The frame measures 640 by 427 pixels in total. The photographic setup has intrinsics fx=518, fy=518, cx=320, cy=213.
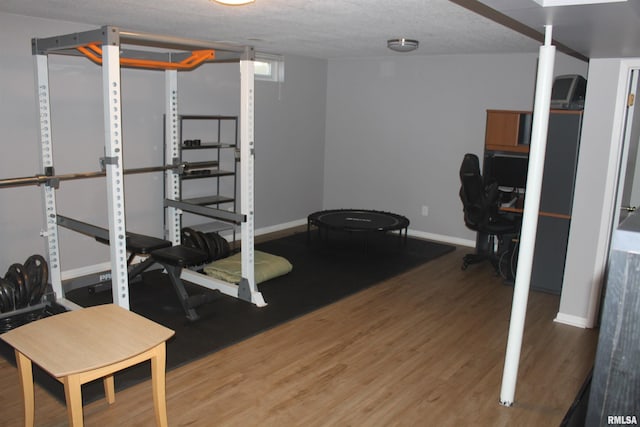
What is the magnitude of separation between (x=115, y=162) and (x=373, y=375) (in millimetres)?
2001

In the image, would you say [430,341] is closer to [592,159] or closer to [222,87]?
[592,159]

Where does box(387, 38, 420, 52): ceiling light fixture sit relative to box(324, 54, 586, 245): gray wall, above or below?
above

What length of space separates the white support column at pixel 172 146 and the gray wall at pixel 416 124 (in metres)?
2.74

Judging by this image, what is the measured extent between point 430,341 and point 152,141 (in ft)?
10.7

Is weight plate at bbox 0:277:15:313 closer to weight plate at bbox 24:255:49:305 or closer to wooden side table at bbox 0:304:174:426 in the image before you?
weight plate at bbox 24:255:49:305

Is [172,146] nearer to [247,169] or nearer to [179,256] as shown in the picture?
[247,169]

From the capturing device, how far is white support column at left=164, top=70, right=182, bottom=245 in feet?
14.7

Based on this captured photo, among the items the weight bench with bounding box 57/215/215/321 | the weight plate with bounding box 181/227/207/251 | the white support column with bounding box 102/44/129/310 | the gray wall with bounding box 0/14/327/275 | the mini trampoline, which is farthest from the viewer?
the mini trampoline

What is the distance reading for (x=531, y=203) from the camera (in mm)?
2541

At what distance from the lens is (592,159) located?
11.9 feet

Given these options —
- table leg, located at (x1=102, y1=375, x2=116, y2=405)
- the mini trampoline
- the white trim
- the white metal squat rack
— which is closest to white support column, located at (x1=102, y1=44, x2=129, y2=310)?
the white metal squat rack

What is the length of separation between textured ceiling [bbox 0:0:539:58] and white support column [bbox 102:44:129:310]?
50cm

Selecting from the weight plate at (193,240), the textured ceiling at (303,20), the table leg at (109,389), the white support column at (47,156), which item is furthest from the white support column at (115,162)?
the weight plate at (193,240)

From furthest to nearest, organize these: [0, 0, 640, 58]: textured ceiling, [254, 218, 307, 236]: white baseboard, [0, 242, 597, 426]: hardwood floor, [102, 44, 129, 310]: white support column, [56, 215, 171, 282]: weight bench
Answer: [254, 218, 307, 236]: white baseboard < [56, 215, 171, 282]: weight bench < [102, 44, 129, 310]: white support column < [0, 242, 597, 426]: hardwood floor < [0, 0, 640, 58]: textured ceiling
